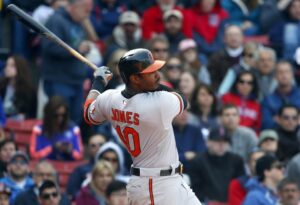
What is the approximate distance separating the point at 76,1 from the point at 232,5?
3287 millimetres

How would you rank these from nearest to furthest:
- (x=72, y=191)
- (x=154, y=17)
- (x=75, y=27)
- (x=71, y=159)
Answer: (x=72, y=191) < (x=71, y=159) < (x=75, y=27) < (x=154, y=17)

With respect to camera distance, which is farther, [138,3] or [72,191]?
[138,3]

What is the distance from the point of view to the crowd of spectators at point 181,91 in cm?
1334

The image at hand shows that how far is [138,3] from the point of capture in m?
18.0

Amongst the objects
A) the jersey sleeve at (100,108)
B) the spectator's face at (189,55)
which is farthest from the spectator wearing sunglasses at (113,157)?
the jersey sleeve at (100,108)

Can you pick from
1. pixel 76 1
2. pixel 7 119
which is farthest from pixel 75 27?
pixel 7 119

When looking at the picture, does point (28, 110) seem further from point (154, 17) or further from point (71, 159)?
point (154, 17)

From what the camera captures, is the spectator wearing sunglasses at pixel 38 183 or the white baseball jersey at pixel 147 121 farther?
the spectator wearing sunglasses at pixel 38 183

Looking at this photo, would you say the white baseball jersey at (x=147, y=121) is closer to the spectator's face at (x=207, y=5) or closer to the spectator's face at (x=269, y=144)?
the spectator's face at (x=269, y=144)

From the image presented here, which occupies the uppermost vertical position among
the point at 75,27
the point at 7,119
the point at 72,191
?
the point at 75,27

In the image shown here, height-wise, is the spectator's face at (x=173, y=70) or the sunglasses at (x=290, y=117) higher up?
the spectator's face at (x=173, y=70)

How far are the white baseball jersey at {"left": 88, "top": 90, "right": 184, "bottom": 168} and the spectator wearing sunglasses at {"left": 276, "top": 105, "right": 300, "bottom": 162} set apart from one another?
200 inches

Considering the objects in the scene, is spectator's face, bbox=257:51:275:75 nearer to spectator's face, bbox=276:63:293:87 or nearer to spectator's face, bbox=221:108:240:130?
spectator's face, bbox=276:63:293:87

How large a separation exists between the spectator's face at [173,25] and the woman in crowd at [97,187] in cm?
397
